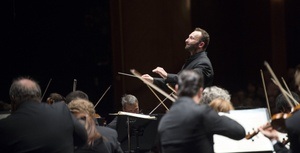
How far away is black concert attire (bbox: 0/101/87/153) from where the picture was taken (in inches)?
147

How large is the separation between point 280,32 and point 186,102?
197 inches

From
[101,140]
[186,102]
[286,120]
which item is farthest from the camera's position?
[101,140]

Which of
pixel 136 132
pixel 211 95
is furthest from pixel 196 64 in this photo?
pixel 136 132

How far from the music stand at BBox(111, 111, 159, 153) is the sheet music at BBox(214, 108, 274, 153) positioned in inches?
51.1

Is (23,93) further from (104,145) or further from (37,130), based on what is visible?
(104,145)

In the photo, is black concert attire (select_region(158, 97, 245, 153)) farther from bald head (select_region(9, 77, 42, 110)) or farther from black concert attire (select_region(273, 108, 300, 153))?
bald head (select_region(9, 77, 42, 110))

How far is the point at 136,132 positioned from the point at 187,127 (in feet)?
7.40

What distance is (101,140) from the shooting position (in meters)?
4.45

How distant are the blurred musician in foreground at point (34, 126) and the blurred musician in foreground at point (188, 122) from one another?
652mm

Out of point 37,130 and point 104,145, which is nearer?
point 37,130

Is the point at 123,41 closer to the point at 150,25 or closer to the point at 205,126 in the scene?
the point at 150,25

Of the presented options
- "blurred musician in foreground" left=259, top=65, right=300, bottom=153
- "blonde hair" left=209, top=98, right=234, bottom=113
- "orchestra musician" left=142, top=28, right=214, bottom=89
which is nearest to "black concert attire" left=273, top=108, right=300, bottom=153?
"blurred musician in foreground" left=259, top=65, right=300, bottom=153

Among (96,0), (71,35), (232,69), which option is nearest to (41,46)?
(71,35)

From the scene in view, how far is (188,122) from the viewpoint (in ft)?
11.4
